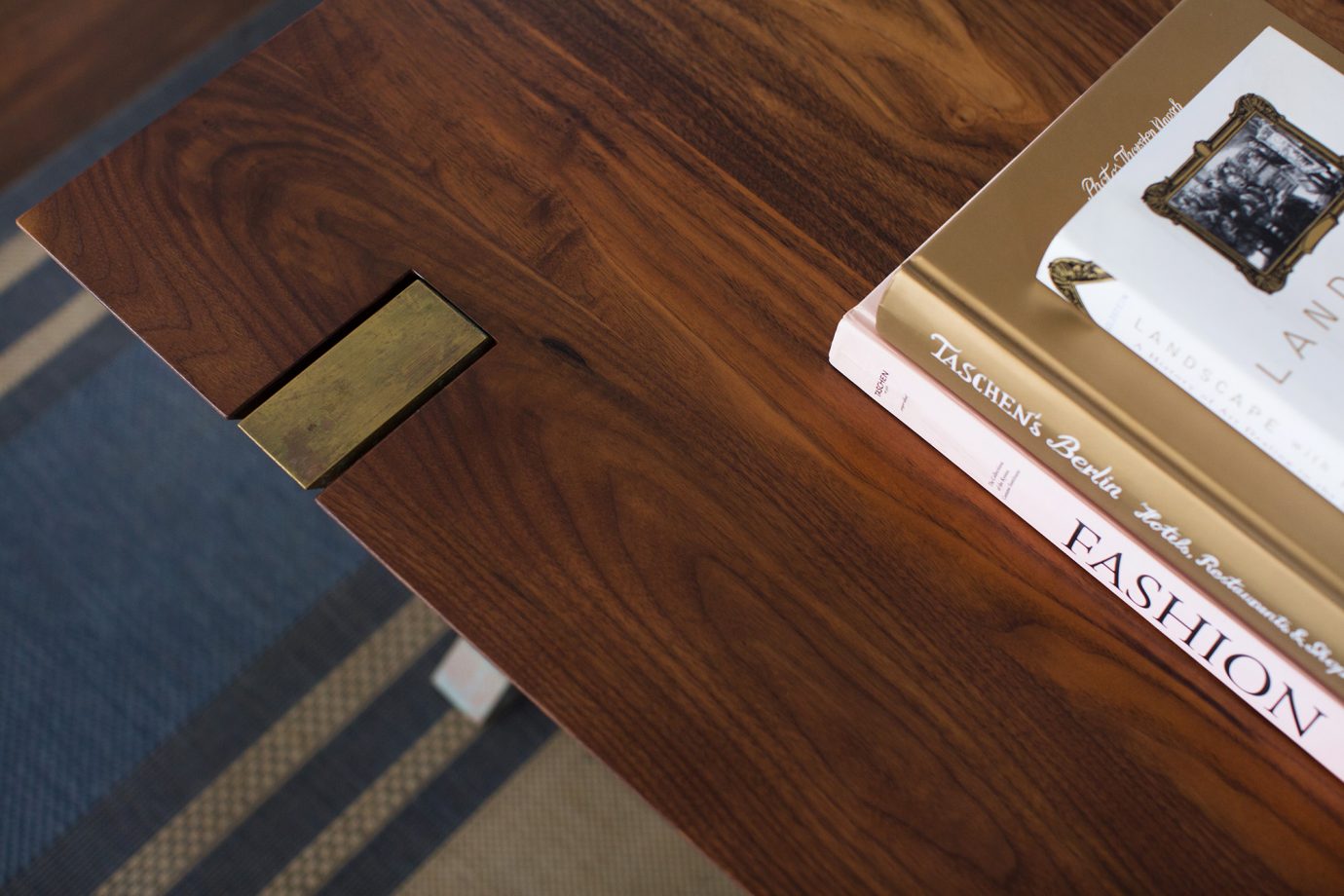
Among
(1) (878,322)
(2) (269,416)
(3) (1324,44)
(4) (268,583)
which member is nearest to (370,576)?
(4) (268,583)

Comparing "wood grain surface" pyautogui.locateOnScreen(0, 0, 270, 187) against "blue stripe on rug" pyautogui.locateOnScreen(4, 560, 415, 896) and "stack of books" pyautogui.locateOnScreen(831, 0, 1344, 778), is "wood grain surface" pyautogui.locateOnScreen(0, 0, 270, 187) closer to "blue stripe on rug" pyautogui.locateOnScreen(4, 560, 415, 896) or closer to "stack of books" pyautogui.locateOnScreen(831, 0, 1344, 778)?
"blue stripe on rug" pyautogui.locateOnScreen(4, 560, 415, 896)

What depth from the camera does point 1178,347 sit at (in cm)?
37

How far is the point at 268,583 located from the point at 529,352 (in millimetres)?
526

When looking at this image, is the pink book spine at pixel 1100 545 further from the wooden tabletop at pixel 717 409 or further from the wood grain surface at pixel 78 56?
the wood grain surface at pixel 78 56

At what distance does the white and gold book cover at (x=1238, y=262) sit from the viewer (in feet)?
1.19

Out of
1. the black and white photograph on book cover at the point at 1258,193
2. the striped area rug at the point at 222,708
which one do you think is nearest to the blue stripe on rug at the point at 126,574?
the striped area rug at the point at 222,708

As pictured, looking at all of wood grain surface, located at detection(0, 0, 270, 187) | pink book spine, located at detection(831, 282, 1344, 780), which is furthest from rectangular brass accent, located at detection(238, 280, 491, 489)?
wood grain surface, located at detection(0, 0, 270, 187)

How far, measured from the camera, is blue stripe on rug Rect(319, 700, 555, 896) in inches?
31.4

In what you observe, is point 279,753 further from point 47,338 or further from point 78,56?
point 78,56

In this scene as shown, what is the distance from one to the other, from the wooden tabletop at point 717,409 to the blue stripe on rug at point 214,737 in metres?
0.46

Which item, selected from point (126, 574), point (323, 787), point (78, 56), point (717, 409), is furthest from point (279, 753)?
point (78, 56)

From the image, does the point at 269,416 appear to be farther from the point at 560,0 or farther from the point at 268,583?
the point at 268,583

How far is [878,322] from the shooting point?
16.5 inches

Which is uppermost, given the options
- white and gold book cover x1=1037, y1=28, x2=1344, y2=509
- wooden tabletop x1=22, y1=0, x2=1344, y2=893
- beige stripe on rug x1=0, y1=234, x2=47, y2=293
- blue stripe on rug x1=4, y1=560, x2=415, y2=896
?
white and gold book cover x1=1037, y1=28, x2=1344, y2=509
